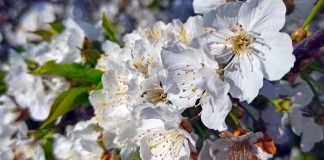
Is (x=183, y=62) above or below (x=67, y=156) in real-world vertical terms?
above

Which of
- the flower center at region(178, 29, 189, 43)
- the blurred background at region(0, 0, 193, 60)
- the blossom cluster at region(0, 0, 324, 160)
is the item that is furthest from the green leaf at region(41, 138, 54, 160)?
the blurred background at region(0, 0, 193, 60)

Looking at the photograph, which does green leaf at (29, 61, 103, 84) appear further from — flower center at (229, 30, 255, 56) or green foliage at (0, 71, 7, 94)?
flower center at (229, 30, 255, 56)

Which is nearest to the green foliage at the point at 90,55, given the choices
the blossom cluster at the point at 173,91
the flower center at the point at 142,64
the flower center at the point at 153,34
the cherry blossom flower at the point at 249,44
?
the blossom cluster at the point at 173,91

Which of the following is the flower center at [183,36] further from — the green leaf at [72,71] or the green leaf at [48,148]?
the green leaf at [48,148]

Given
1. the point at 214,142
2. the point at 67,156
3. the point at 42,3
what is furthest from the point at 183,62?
the point at 42,3

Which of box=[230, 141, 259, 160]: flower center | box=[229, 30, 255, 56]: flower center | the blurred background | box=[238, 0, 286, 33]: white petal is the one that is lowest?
the blurred background

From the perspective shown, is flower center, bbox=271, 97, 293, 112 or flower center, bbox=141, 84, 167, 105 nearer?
flower center, bbox=141, 84, 167, 105

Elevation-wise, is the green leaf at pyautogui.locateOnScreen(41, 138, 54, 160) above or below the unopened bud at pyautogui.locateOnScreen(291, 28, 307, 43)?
below

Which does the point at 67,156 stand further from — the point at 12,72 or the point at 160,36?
the point at 160,36
